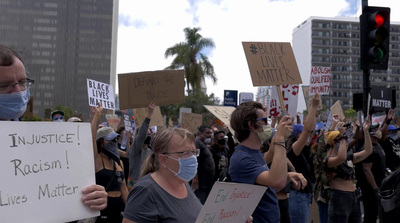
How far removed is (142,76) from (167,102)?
2.04 ft

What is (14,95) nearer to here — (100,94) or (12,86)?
(12,86)

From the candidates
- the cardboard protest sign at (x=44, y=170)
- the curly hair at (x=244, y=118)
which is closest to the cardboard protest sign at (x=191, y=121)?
the curly hair at (x=244, y=118)

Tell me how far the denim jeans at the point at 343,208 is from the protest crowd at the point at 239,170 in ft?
0.04

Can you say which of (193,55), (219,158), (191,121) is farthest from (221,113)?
(193,55)

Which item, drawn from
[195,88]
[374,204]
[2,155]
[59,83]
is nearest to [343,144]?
[374,204]

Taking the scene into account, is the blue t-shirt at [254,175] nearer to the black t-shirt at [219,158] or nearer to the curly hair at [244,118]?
the curly hair at [244,118]

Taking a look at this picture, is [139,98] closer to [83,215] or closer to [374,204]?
[374,204]

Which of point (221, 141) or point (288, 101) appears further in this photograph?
point (221, 141)

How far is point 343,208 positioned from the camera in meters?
5.55

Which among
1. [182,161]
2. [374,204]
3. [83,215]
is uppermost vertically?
[182,161]

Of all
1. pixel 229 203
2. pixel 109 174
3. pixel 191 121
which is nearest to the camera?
pixel 229 203

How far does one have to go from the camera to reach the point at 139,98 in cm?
716

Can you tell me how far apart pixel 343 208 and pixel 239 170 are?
271 centimetres

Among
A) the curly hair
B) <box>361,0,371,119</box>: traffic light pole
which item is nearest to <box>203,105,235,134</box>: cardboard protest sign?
<box>361,0,371,119</box>: traffic light pole
